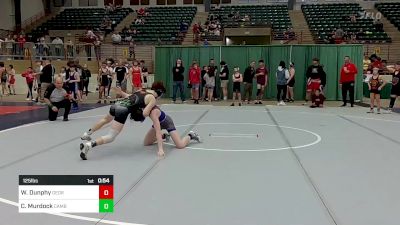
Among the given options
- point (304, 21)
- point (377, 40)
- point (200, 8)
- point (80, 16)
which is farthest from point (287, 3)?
point (80, 16)

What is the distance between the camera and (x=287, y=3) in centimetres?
3572

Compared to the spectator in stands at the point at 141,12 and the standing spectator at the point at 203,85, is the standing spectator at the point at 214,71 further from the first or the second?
the spectator in stands at the point at 141,12

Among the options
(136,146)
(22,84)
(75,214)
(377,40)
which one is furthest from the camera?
(377,40)

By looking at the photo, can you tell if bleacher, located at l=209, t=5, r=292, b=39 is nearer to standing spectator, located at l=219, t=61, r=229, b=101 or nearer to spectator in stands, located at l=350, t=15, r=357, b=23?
spectator in stands, located at l=350, t=15, r=357, b=23

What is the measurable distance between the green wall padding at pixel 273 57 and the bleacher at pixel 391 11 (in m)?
13.4

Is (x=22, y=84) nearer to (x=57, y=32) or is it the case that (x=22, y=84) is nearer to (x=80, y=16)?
(x=57, y=32)

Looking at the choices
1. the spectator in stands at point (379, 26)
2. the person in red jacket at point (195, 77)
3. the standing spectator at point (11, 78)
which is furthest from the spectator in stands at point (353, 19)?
the standing spectator at point (11, 78)

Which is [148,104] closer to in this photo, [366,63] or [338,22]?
[366,63]

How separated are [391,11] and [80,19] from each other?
25.2 metres

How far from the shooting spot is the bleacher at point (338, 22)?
27141mm

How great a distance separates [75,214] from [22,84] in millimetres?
21435

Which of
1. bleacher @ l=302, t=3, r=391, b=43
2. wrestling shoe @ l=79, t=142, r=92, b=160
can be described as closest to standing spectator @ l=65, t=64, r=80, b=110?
wrestling shoe @ l=79, t=142, r=92, b=160
